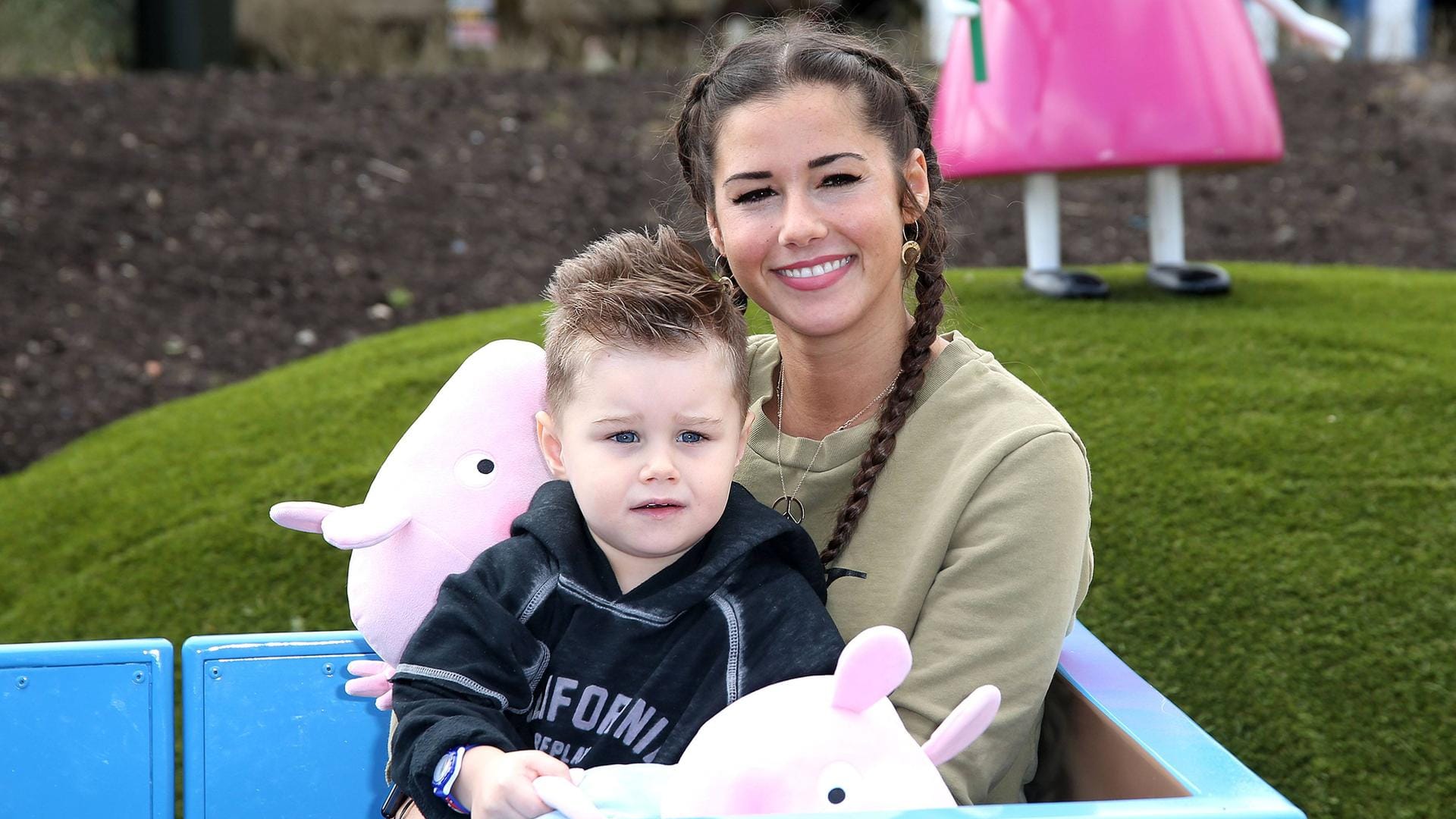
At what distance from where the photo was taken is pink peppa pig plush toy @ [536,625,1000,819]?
138 centimetres

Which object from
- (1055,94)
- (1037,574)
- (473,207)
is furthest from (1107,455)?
(473,207)

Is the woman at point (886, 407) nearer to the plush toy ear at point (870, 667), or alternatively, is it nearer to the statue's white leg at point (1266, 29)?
the plush toy ear at point (870, 667)

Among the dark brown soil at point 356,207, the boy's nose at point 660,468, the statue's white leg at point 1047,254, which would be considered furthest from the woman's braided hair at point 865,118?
the dark brown soil at point 356,207

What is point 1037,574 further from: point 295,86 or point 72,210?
point 295,86

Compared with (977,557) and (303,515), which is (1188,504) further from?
(303,515)

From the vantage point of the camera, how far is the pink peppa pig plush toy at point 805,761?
1.38 metres

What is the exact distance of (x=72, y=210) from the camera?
6.39 meters

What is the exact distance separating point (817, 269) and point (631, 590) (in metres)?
0.54

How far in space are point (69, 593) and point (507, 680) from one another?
2.58 meters

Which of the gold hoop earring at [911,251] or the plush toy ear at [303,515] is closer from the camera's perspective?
the plush toy ear at [303,515]

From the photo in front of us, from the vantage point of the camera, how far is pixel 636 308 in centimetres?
168

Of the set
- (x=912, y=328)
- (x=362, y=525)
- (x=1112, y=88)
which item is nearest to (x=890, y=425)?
(x=912, y=328)

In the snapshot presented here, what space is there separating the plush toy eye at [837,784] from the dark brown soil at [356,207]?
4.13m

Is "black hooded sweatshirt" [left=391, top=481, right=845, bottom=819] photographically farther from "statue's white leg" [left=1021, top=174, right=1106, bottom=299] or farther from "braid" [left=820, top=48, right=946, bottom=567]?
"statue's white leg" [left=1021, top=174, right=1106, bottom=299]
